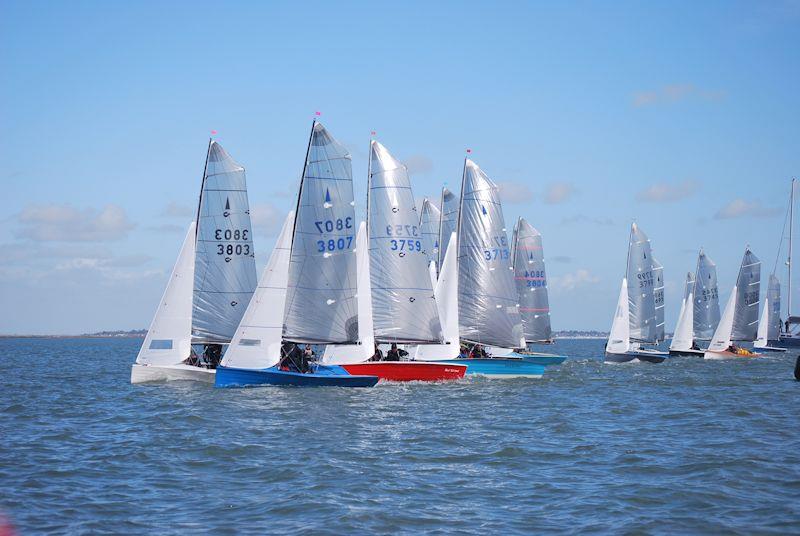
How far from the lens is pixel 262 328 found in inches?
1252

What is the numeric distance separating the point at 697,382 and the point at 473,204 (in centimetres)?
1394

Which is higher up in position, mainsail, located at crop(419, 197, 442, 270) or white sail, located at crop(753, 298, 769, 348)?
mainsail, located at crop(419, 197, 442, 270)

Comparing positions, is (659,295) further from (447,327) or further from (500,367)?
(447,327)

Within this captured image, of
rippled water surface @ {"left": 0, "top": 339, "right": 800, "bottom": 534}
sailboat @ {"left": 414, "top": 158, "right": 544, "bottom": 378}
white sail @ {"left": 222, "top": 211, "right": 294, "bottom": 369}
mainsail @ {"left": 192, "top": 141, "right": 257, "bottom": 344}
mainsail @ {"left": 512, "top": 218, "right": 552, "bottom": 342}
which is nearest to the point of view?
rippled water surface @ {"left": 0, "top": 339, "right": 800, "bottom": 534}

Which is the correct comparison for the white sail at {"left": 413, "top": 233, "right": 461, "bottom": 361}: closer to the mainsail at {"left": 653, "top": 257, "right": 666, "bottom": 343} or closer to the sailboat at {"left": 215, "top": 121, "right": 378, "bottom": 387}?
the sailboat at {"left": 215, "top": 121, "right": 378, "bottom": 387}

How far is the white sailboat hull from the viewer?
3397 cm

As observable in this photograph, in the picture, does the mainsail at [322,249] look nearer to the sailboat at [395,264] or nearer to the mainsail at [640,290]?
the sailboat at [395,264]

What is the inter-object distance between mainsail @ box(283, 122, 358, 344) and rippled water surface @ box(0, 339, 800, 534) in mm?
2701

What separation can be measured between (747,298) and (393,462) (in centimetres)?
7035

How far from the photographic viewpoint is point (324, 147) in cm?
3372

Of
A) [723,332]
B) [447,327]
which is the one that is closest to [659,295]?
[723,332]

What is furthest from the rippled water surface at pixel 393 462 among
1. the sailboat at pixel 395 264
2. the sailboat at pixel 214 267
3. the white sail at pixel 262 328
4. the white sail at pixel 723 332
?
the white sail at pixel 723 332

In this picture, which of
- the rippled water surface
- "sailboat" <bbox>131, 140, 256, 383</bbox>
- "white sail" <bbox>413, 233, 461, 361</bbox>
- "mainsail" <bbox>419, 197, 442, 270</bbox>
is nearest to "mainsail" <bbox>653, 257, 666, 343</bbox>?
"mainsail" <bbox>419, 197, 442, 270</bbox>

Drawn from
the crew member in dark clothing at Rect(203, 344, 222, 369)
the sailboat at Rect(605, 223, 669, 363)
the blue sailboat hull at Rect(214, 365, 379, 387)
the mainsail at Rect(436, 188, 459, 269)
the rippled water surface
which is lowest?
the rippled water surface
